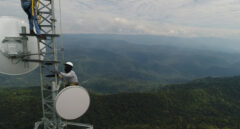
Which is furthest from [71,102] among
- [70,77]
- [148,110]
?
[148,110]

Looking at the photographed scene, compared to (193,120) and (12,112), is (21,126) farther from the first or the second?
(193,120)

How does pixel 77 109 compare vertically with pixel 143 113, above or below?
above

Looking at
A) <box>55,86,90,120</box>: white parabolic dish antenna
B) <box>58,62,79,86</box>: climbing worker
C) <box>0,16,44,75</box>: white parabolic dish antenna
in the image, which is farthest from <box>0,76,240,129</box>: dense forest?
<box>0,16,44,75</box>: white parabolic dish antenna

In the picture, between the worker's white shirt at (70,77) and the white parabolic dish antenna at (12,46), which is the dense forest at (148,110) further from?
the white parabolic dish antenna at (12,46)

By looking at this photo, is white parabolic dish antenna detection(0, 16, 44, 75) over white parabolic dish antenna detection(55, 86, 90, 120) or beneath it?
over

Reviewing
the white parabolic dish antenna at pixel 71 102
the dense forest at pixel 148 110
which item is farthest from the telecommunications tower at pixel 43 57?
the dense forest at pixel 148 110

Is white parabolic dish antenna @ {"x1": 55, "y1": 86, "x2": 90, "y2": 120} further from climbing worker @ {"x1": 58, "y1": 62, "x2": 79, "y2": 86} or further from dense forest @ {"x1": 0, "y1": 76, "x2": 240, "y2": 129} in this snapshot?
dense forest @ {"x1": 0, "y1": 76, "x2": 240, "y2": 129}

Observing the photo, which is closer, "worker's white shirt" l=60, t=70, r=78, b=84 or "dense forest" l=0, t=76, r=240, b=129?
"worker's white shirt" l=60, t=70, r=78, b=84

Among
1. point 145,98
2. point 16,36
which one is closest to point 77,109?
point 16,36
